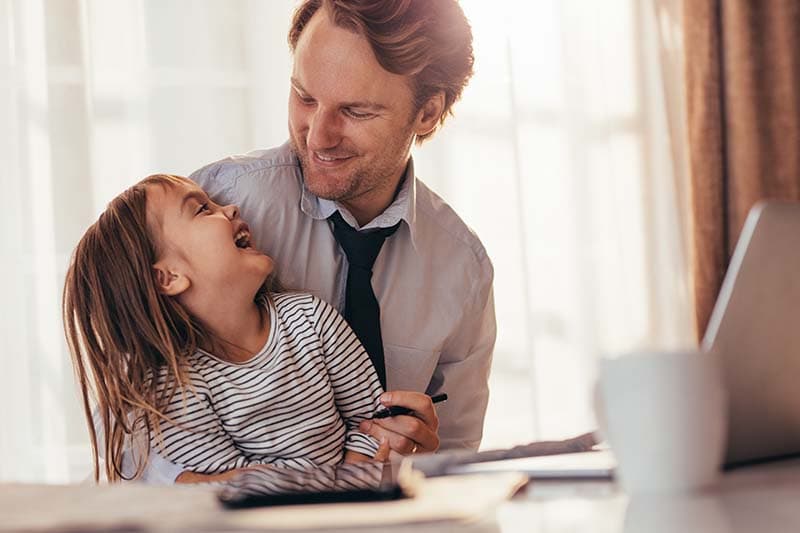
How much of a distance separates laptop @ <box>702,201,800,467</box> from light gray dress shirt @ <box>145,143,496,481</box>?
1053 millimetres

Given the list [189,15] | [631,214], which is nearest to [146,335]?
[189,15]

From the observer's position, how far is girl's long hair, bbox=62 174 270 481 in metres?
1.59

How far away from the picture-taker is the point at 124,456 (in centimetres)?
167

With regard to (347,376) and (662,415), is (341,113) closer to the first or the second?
(347,376)

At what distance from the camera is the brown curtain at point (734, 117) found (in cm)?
330

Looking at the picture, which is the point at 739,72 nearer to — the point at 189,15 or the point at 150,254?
the point at 189,15

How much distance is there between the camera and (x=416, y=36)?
2.03 metres

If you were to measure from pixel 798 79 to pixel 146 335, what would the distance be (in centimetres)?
255

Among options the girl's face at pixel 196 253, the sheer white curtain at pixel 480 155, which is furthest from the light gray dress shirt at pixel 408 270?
the sheer white curtain at pixel 480 155

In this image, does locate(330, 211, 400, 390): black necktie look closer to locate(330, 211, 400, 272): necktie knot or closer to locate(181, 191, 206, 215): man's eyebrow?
locate(330, 211, 400, 272): necktie knot

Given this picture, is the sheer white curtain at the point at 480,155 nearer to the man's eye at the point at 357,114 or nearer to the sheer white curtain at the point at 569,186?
the sheer white curtain at the point at 569,186

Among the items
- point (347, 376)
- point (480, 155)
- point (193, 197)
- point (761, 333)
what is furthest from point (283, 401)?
point (480, 155)

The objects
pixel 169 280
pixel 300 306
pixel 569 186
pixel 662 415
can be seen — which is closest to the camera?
pixel 662 415

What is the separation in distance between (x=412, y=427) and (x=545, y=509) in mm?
828
